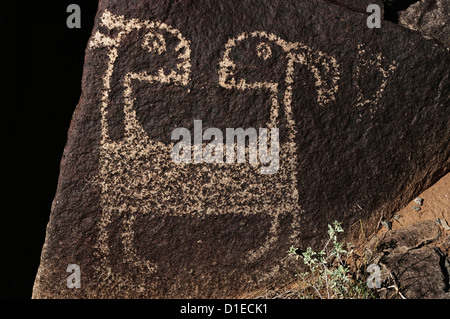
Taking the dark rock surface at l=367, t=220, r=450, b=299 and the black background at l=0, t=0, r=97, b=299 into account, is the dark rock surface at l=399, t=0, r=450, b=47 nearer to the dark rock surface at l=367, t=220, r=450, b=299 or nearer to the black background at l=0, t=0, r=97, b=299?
the dark rock surface at l=367, t=220, r=450, b=299

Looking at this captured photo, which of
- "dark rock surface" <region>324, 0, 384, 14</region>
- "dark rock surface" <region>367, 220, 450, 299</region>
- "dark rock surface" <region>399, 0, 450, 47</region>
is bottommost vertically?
"dark rock surface" <region>367, 220, 450, 299</region>

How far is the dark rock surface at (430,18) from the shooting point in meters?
2.46

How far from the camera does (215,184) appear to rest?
7.27ft

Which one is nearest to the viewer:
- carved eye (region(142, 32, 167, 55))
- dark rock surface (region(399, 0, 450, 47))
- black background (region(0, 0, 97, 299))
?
carved eye (region(142, 32, 167, 55))

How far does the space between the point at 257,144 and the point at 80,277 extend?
2.75 feet

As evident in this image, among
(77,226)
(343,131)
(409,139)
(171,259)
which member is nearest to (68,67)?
(77,226)

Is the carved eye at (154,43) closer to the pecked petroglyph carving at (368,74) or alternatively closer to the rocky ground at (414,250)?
the pecked petroglyph carving at (368,74)

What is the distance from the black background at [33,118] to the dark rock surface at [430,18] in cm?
150

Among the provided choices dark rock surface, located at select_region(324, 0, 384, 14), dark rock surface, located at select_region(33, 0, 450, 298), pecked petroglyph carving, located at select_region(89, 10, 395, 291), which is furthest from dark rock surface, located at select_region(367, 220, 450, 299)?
dark rock surface, located at select_region(324, 0, 384, 14)

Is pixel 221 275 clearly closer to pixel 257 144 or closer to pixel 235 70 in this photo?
pixel 257 144

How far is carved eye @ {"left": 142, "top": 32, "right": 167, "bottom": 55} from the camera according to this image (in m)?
2.09

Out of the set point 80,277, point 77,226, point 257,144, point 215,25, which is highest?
point 215,25

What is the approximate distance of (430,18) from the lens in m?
2.46

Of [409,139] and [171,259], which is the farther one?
[409,139]
